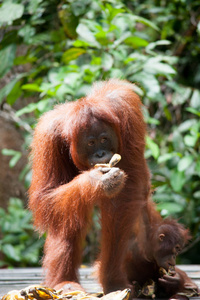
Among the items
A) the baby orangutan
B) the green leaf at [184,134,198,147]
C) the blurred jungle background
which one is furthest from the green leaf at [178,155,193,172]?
the baby orangutan

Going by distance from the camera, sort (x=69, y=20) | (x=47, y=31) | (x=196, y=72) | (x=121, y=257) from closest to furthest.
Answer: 1. (x=121, y=257)
2. (x=69, y=20)
3. (x=47, y=31)
4. (x=196, y=72)

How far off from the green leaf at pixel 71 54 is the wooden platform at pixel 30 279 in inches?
86.2

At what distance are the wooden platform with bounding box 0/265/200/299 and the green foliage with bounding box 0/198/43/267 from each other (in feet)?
4.30

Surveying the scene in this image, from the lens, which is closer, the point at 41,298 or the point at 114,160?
the point at 41,298

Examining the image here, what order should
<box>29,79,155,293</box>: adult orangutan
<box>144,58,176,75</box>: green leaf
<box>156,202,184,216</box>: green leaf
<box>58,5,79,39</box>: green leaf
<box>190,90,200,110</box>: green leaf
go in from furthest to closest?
<box>190,90,200,110</box>: green leaf, <box>58,5,79,39</box>: green leaf, <box>156,202,184,216</box>: green leaf, <box>144,58,176,75</box>: green leaf, <box>29,79,155,293</box>: adult orangutan

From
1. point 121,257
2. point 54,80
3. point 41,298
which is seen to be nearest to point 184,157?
point 54,80

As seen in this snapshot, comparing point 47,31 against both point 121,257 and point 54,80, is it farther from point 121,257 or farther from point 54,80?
point 121,257

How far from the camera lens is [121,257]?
2.89 m

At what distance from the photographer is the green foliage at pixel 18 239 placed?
5.96m

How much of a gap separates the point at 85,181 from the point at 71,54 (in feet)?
8.48

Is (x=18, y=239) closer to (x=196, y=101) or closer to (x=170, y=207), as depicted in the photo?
(x=170, y=207)

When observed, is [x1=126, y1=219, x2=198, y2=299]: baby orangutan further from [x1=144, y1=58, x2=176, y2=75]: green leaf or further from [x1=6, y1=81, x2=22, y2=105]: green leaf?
[x1=6, y1=81, x2=22, y2=105]: green leaf

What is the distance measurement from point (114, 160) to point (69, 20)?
3018mm

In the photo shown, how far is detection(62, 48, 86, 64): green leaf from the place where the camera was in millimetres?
4941
